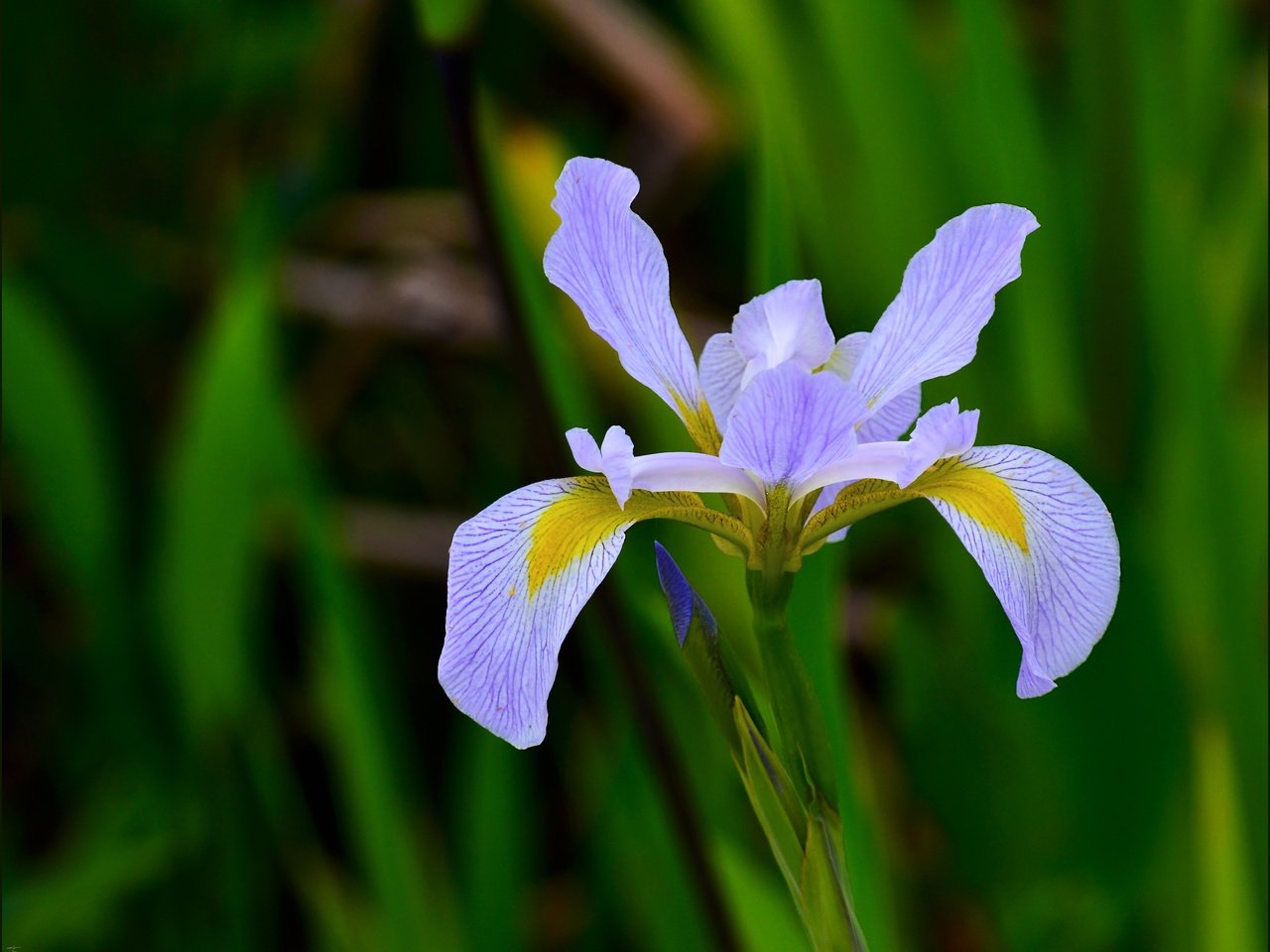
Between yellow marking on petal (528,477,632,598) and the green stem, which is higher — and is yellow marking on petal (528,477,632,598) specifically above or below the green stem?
above

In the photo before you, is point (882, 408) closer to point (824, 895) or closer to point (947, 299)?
point (947, 299)

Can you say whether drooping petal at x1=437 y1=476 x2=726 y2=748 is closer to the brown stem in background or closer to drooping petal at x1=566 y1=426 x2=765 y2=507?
drooping petal at x1=566 y1=426 x2=765 y2=507

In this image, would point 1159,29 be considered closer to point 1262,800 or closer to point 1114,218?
point 1114,218

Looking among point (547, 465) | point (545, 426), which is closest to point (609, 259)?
point (545, 426)

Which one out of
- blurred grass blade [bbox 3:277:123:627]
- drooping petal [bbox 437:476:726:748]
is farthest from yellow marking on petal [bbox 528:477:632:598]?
blurred grass blade [bbox 3:277:123:627]

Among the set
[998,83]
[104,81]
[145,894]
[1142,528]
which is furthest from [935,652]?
[104,81]

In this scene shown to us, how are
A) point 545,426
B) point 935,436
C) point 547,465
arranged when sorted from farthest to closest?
point 547,465 < point 545,426 < point 935,436
